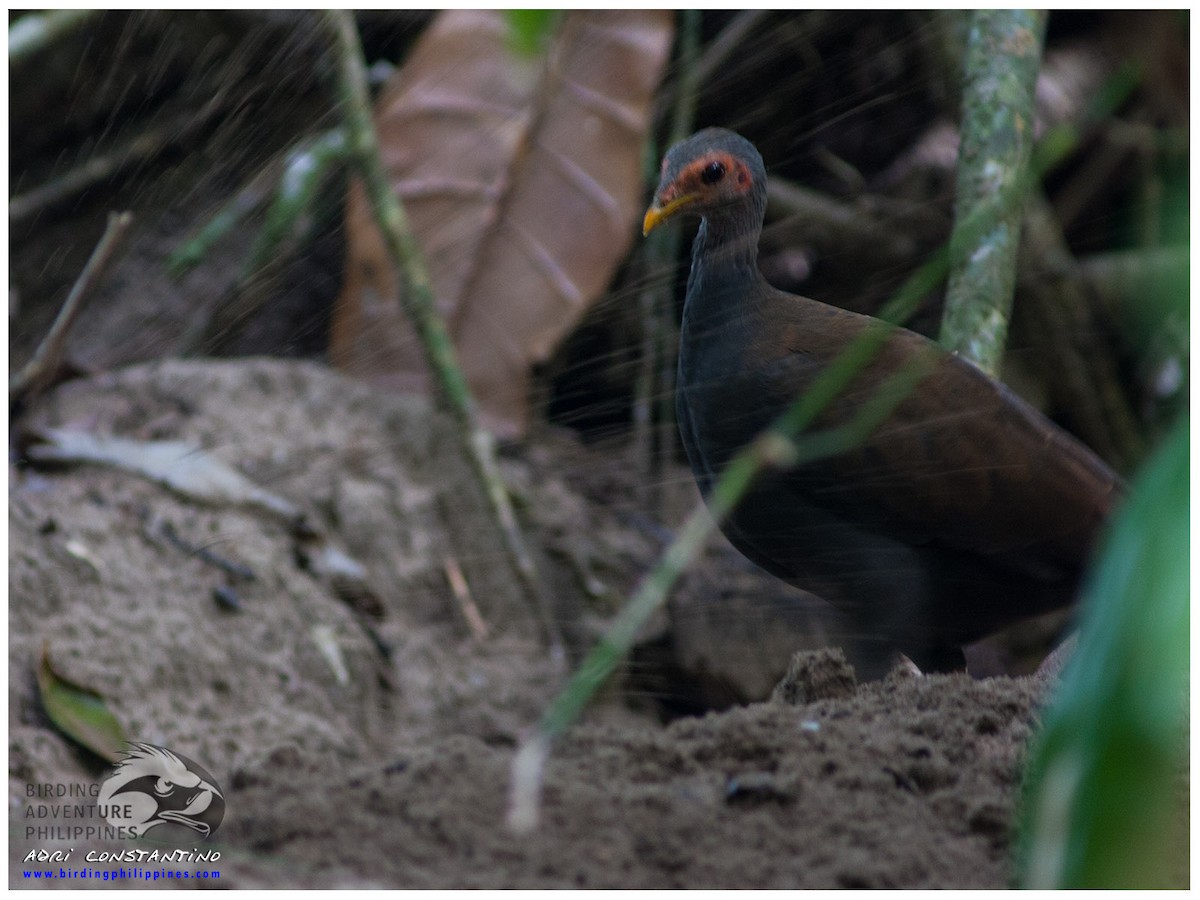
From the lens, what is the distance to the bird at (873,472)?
142cm

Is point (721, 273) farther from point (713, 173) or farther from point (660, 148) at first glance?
point (660, 148)

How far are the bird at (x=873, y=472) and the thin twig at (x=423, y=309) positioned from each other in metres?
0.56

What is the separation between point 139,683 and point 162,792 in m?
0.59

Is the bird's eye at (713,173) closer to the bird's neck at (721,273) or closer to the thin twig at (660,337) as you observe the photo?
the bird's neck at (721,273)

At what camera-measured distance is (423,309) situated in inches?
73.6

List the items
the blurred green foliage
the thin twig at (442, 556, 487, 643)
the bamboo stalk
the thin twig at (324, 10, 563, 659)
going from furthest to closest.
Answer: the thin twig at (442, 556, 487, 643)
the thin twig at (324, 10, 563, 659)
the bamboo stalk
the blurred green foliage

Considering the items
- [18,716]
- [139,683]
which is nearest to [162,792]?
[18,716]

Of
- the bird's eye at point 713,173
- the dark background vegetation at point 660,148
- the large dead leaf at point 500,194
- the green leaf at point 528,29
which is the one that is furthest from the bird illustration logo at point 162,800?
the large dead leaf at point 500,194

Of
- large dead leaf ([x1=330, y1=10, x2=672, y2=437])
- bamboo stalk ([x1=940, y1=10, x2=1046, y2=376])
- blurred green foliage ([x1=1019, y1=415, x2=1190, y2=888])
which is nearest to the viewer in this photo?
blurred green foliage ([x1=1019, y1=415, x2=1190, y2=888])

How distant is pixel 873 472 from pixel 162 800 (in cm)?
91

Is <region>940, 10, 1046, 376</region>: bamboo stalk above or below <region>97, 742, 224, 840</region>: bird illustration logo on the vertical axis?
above

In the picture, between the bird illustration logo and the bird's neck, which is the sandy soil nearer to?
the bird illustration logo

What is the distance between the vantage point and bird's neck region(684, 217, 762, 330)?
4.67 ft

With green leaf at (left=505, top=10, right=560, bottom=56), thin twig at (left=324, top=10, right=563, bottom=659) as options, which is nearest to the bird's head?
thin twig at (left=324, top=10, right=563, bottom=659)
